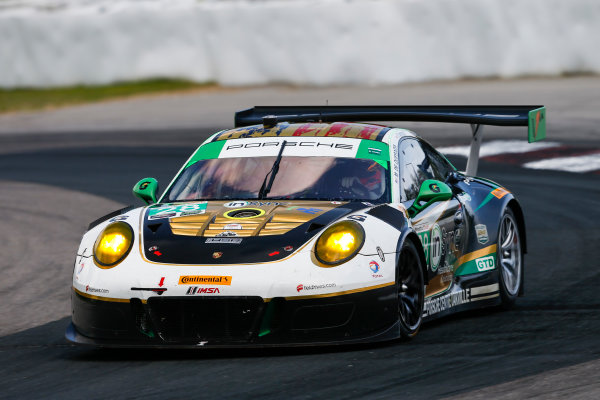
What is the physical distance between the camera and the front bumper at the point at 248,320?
5930 mm

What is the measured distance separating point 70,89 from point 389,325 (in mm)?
22803

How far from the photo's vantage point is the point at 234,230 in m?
6.26

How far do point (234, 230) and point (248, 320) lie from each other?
541mm

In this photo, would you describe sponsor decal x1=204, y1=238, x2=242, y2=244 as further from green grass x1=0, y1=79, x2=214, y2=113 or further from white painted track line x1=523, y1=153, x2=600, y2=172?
green grass x1=0, y1=79, x2=214, y2=113

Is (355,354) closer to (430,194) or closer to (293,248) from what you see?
(293,248)

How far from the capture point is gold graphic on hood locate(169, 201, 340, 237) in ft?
20.5

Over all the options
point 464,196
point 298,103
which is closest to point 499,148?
point 298,103

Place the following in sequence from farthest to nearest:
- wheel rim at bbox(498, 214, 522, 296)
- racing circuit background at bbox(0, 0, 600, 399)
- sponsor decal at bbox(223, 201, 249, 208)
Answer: wheel rim at bbox(498, 214, 522, 296)
sponsor decal at bbox(223, 201, 249, 208)
racing circuit background at bbox(0, 0, 600, 399)

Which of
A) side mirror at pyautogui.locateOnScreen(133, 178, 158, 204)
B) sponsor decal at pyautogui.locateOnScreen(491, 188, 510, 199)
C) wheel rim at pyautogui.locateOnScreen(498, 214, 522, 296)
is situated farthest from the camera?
sponsor decal at pyautogui.locateOnScreen(491, 188, 510, 199)

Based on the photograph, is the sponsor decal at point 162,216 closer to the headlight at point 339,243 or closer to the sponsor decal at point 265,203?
the sponsor decal at point 265,203

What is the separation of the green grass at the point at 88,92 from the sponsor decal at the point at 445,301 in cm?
2006

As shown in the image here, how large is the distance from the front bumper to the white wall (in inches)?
688

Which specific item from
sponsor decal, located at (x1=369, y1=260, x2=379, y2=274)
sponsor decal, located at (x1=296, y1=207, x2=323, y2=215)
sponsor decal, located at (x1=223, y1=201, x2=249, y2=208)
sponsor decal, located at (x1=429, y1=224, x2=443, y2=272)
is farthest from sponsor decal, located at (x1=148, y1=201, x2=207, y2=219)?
sponsor decal, located at (x1=429, y1=224, x2=443, y2=272)

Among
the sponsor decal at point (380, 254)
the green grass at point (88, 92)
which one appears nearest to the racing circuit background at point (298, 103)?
the green grass at point (88, 92)
